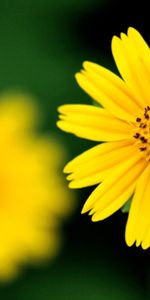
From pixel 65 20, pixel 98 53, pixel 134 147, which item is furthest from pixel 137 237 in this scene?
pixel 65 20

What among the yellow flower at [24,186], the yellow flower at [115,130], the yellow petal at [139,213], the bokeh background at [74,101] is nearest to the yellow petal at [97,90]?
the yellow flower at [115,130]

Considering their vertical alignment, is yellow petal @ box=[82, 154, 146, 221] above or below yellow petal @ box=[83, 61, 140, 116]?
below

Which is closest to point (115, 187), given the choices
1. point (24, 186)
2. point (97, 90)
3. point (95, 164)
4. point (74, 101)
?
point (95, 164)

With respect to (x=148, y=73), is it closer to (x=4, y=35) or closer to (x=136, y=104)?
(x=136, y=104)

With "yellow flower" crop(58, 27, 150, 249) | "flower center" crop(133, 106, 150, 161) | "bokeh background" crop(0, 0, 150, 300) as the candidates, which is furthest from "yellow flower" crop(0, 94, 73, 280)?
"yellow flower" crop(58, 27, 150, 249)

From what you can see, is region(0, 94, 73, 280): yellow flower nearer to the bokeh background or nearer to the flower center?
the bokeh background

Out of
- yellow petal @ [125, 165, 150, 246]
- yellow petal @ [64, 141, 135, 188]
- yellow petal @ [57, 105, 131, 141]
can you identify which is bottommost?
yellow petal @ [125, 165, 150, 246]

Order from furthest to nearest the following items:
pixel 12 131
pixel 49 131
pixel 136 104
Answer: pixel 49 131
pixel 12 131
pixel 136 104

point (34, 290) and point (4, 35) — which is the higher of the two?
point (4, 35)
